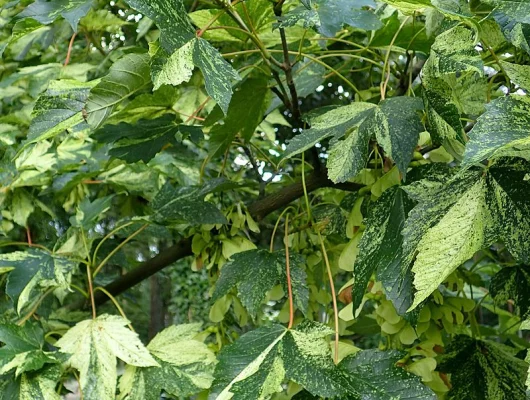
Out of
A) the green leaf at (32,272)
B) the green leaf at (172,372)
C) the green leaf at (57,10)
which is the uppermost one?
the green leaf at (57,10)

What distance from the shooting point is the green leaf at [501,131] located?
1.25 ft

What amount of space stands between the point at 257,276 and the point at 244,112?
0.21m

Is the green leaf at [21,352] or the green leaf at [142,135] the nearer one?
the green leaf at [21,352]

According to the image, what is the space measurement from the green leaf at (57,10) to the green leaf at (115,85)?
0.26 ft

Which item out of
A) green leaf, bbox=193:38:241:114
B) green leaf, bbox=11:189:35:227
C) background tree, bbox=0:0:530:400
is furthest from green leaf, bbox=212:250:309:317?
green leaf, bbox=11:189:35:227

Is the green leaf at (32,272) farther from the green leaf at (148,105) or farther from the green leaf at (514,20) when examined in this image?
the green leaf at (514,20)

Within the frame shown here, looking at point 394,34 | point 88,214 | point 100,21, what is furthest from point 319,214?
point 100,21

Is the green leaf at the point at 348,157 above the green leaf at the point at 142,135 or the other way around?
above

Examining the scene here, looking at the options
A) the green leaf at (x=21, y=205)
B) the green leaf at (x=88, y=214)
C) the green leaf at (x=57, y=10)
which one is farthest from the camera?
the green leaf at (x=21, y=205)

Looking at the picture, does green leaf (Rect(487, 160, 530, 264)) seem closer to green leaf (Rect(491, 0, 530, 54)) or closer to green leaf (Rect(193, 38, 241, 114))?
green leaf (Rect(491, 0, 530, 54))

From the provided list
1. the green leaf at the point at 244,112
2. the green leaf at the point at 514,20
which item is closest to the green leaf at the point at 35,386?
the green leaf at the point at 244,112

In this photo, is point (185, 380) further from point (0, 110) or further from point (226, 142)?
point (0, 110)

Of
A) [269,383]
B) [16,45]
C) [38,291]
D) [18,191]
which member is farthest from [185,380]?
[16,45]

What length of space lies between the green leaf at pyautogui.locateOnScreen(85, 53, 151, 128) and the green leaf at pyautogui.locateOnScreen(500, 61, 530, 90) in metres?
0.30
